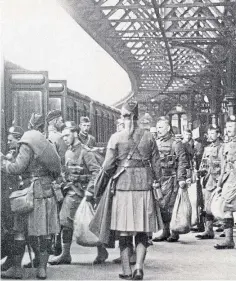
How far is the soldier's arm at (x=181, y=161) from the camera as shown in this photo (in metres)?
9.01

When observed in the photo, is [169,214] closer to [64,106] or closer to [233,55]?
[64,106]

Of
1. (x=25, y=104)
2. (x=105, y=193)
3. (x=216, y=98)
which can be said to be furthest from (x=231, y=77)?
(x=105, y=193)

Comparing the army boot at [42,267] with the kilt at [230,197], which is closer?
the army boot at [42,267]

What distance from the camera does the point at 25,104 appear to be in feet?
32.5

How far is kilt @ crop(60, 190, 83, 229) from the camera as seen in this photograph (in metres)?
7.27

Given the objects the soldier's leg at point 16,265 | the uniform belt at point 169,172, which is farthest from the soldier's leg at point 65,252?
the uniform belt at point 169,172

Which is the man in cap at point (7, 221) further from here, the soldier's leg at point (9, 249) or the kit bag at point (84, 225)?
the kit bag at point (84, 225)

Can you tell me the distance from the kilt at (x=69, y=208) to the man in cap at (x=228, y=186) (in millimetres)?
2078

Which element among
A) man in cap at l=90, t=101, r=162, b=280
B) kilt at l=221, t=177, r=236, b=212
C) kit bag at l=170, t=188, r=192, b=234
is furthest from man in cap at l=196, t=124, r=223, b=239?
man in cap at l=90, t=101, r=162, b=280

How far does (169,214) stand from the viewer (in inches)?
360

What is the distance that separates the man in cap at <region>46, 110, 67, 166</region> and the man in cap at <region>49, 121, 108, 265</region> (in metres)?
1.31

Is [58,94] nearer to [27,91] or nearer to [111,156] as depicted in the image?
[27,91]

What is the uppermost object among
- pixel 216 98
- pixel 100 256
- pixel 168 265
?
pixel 216 98

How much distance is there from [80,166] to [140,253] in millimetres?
1448
